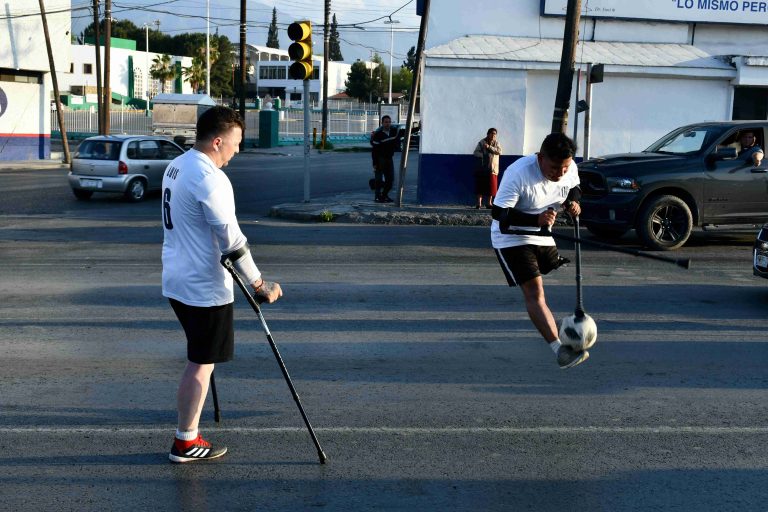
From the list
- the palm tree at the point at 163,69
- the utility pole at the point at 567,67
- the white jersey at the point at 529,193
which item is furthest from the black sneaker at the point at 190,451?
the palm tree at the point at 163,69

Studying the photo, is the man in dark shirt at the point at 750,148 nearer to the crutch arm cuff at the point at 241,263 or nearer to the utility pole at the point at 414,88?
the utility pole at the point at 414,88

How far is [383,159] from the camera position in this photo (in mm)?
21109

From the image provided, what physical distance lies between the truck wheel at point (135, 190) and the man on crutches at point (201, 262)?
57.0ft

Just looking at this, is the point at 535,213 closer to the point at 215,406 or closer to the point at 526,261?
the point at 526,261

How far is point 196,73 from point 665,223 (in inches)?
2936

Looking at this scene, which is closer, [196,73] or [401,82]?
[196,73]

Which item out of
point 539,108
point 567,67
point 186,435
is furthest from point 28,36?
point 186,435

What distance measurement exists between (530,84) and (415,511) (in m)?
17.0

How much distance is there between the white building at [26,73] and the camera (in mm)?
35719

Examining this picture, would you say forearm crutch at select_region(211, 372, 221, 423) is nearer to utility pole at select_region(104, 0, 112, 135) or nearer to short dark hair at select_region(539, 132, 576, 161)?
short dark hair at select_region(539, 132, 576, 161)

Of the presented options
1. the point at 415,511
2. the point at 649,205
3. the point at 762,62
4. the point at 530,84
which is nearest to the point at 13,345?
the point at 415,511

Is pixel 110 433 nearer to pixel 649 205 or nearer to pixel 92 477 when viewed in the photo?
pixel 92 477

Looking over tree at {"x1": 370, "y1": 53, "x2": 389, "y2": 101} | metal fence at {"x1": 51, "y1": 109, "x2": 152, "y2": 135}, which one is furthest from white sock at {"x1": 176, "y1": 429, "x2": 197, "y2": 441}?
tree at {"x1": 370, "y1": 53, "x2": 389, "y2": 101}

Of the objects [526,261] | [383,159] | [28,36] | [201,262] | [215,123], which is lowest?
[383,159]
